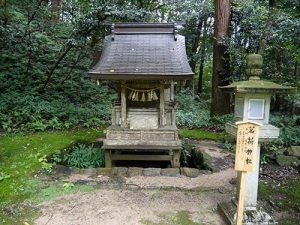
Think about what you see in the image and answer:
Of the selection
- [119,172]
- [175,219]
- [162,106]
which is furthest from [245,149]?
[162,106]

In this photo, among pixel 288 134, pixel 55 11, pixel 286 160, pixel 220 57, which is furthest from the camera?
pixel 55 11

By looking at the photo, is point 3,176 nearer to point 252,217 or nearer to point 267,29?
point 252,217

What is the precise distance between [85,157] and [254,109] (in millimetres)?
5006

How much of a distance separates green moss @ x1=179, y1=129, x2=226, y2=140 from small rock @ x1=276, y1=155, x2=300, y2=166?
230cm

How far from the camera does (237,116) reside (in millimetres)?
4199

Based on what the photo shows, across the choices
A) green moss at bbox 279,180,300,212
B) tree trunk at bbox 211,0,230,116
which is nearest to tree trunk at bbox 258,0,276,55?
tree trunk at bbox 211,0,230,116

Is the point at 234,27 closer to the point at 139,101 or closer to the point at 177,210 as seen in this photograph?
the point at 139,101

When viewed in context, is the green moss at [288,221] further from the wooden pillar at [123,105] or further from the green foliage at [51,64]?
the green foliage at [51,64]

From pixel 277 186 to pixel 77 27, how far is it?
769cm

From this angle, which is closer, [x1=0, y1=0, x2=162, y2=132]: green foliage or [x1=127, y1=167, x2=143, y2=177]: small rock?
[x1=127, y1=167, x2=143, y2=177]: small rock

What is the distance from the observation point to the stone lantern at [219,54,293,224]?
3.91 metres

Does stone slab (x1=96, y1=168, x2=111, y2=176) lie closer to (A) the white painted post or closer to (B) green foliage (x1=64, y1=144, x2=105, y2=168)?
(B) green foliage (x1=64, y1=144, x2=105, y2=168)

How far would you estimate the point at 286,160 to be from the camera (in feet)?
22.6

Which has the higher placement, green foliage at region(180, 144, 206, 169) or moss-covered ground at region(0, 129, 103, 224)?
moss-covered ground at region(0, 129, 103, 224)
